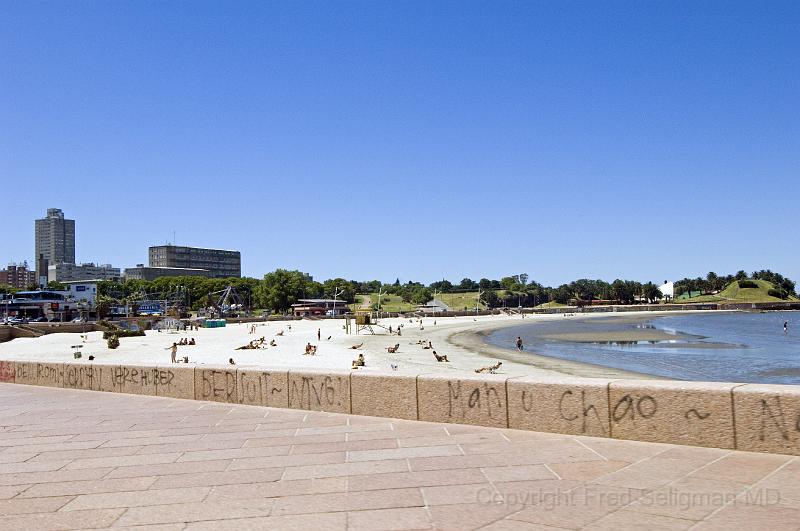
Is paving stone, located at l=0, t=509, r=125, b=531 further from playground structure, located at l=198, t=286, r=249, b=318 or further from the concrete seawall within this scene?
playground structure, located at l=198, t=286, r=249, b=318

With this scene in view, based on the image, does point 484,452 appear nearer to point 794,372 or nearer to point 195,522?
point 195,522

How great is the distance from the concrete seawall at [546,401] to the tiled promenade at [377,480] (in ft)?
0.67

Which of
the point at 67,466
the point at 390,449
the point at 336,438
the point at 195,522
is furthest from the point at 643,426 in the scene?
the point at 67,466

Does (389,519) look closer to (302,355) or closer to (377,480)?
(377,480)

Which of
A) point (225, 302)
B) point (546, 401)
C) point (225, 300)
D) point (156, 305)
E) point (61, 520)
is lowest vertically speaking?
point (61, 520)

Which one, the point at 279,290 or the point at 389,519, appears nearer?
the point at 389,519

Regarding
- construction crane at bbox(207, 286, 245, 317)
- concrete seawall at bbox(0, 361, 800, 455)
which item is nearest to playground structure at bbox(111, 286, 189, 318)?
construction crane at bbox(207, 286, 245, 317)

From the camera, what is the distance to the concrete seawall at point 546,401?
647cm

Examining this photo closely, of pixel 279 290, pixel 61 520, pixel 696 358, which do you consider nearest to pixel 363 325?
pixel 696 358

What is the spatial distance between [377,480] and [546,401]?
8.63ft

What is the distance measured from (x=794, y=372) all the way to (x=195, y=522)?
3912 cm

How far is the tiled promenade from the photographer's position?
4938 mm

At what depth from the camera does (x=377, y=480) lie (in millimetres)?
6070

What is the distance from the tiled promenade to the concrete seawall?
0.67 feet
